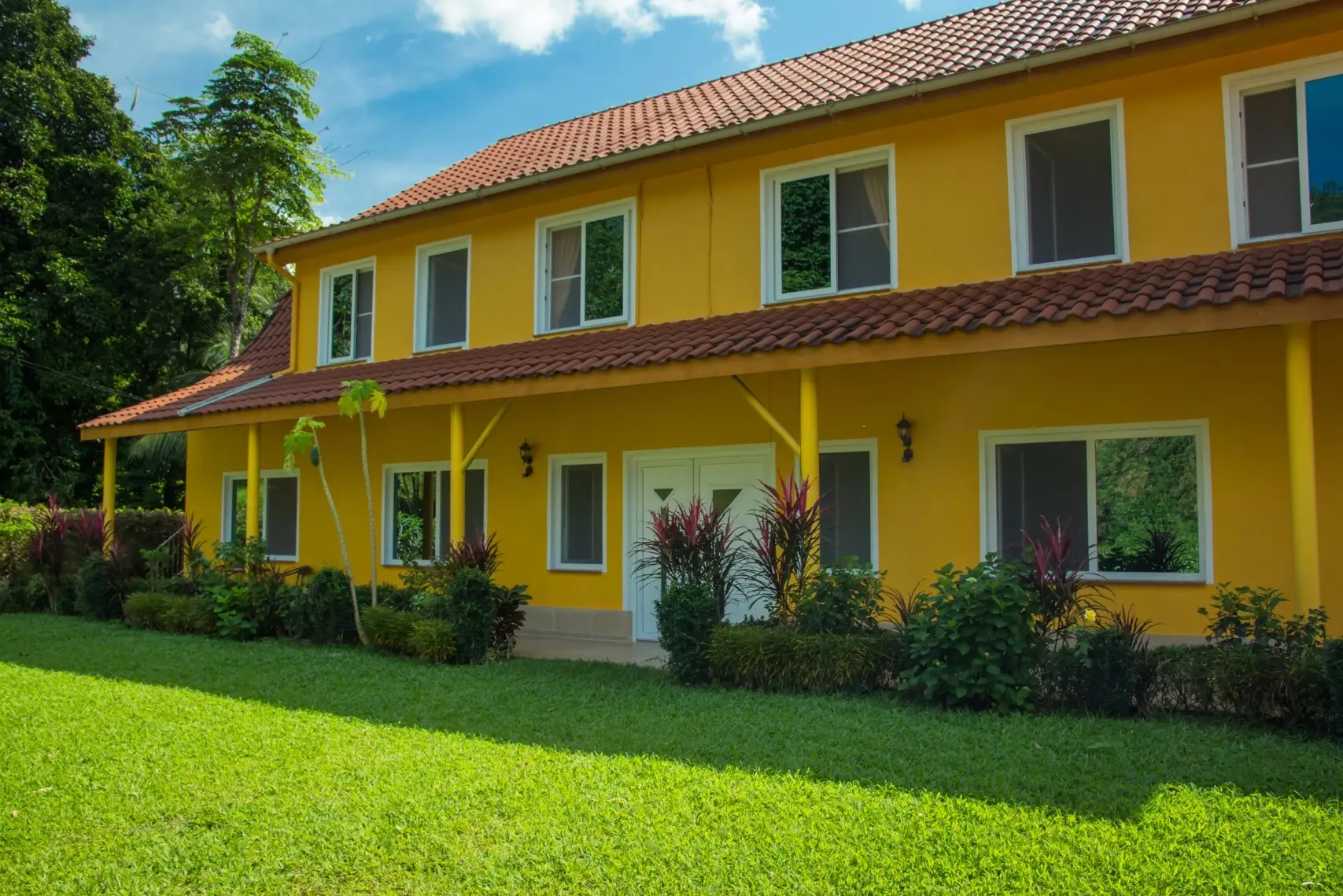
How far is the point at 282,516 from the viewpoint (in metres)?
16.0

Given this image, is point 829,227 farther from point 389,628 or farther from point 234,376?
point 234,376

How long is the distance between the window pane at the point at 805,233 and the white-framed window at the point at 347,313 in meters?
7.06

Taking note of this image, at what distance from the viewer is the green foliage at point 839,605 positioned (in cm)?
811

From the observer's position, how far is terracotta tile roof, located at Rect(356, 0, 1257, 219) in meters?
10.3

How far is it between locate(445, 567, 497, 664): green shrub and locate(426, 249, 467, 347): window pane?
516 centimetres

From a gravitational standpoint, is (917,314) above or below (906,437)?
above

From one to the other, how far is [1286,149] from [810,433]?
503cm

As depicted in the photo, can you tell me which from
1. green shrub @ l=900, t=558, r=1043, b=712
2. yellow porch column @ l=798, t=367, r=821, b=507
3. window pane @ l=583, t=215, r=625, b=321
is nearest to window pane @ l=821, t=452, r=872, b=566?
yellow porch column @ l=798, t=367, r=821, b=507

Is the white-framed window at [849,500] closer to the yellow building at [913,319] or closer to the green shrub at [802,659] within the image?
the yellow building at [913,319]

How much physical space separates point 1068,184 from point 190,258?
2661 centimetres

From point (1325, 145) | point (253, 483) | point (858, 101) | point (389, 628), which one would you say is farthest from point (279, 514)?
point (1325, 145)

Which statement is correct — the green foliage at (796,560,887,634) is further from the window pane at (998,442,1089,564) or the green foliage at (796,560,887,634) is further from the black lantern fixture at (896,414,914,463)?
the black lantern fixture at (896,414,914,463)

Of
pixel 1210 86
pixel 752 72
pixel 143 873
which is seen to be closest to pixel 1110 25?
pixel 1210 86

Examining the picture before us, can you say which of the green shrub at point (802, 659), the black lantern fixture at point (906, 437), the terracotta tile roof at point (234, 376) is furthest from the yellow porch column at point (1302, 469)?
the terracotta tile roof at point (234, 376)
